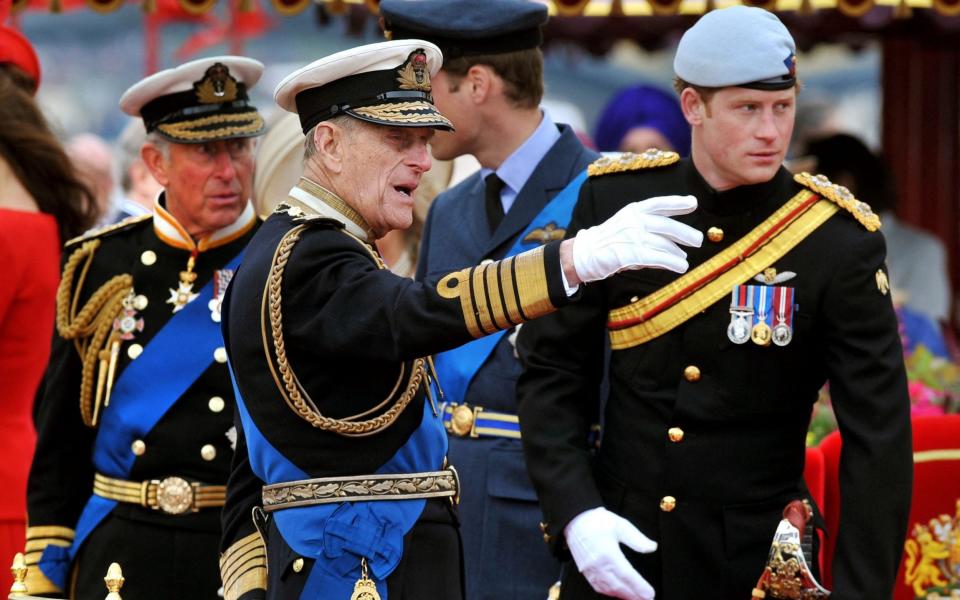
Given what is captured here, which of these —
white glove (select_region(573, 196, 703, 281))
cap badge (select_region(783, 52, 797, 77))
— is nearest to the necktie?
cap badge (select_region(783, 52, 797, 77))

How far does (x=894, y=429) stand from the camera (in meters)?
3.56

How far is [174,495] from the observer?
4.30 meters

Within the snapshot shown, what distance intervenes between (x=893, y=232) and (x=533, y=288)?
5.33 metres

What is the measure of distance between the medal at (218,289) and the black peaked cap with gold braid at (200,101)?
359mm

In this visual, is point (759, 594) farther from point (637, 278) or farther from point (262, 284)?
point (262, 284)

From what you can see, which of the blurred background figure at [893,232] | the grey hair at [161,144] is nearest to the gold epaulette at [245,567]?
the grey hair at [161,144]

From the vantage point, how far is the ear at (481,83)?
4.60m

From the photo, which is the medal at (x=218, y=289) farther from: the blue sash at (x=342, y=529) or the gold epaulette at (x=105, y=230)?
the blue sash at (x=342, y=529)

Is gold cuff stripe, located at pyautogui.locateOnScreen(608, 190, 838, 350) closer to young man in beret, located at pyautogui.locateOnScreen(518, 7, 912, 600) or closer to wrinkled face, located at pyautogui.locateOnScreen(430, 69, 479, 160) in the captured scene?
young man in beret, located at pyautogui.locateOnScreen(518, 7, 912, 600)

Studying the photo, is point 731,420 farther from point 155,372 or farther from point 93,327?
point 93,327

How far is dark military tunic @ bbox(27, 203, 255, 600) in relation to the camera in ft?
14.1

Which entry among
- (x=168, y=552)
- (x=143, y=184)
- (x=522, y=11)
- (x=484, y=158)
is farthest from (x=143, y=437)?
(x=143, y=184)

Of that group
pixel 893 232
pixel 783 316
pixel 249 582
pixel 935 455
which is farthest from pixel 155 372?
pixel 893 232

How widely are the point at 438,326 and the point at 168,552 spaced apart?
1583mm
